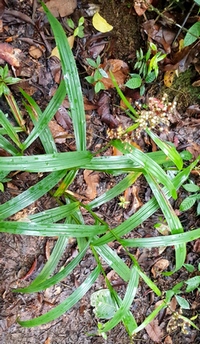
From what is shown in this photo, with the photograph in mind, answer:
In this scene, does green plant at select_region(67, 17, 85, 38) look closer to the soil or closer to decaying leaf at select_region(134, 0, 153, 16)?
the soil

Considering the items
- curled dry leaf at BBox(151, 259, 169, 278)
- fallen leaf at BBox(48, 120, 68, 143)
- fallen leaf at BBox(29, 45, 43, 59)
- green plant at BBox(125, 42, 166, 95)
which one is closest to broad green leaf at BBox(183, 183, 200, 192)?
curled dry leaf at BBox(151, 259, 169, 278)

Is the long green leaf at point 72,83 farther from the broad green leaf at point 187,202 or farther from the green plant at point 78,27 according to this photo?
the broad green leaf at point 187,202

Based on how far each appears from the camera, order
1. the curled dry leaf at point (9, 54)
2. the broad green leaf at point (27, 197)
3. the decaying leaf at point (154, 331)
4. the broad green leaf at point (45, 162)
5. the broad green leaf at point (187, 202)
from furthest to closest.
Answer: the decaying leaf at point (154, 331)
the broad green leaf at point (187, 202)
the curled dry leaf at point (9, 54)
the broad green leaf at point (27, 197)
the broad green leaf at point (45, 162)

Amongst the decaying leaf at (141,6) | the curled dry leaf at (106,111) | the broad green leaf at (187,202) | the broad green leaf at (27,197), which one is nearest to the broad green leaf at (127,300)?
the broad green leaf at (27,197)

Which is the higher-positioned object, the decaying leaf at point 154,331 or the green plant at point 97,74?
the green plant at point 97,74

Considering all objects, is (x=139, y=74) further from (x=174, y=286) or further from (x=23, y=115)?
(x=174, y=286)

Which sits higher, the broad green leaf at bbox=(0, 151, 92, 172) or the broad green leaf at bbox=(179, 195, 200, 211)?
the broad green leaf at bbox=(0, 151, 92, 172)

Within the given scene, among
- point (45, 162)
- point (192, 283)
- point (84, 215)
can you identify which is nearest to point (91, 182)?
point (84, 215)

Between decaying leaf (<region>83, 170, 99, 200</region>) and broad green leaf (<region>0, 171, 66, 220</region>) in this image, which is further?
decaying leaf (<region>83, 170, 99, 200</region>)
